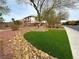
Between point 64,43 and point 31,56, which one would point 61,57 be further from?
point 64,43

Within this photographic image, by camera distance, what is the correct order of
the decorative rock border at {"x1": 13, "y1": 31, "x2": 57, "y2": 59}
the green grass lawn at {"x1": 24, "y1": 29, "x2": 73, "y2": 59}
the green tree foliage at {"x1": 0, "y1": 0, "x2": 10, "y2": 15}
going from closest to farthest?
the decorative rock border at {"x1": 13, "y1": 31, "x2": 57, "y2": 59}, the green grass lawn at {"x1": 24, "y1": 29, "x2": 73, "y2": 59}, the green tree foliage at {"x1": 0, "y1": 0, "x2": 10, "y2": 15}

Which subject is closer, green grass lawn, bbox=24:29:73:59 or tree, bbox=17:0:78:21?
green grass lawn, bbox=24:29:73:59

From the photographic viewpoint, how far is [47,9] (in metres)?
48.5

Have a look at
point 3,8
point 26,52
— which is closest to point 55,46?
point 26,52

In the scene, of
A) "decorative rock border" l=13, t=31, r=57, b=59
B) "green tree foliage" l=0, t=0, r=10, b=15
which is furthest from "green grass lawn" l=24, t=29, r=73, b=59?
"green tree foliage" l=0, t=0, r=10, b=15

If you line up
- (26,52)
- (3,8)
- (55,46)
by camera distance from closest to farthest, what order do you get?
(26,52), (55,46), (3,8)

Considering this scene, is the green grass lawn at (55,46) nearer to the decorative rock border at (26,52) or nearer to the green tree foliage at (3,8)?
the decorative rock border at (26,52)

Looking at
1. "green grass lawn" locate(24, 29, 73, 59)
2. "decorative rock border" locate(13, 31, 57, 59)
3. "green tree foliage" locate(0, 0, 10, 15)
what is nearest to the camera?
"decorative rock border" locate(13, 31, 57, 59)

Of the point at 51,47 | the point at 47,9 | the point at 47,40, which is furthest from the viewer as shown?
the point at 47,9

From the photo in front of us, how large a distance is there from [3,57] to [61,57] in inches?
118

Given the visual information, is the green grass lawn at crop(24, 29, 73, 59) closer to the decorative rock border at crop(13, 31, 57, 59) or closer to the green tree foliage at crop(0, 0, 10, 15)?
the decorative rock border at crop(13, 31, 57, 59)

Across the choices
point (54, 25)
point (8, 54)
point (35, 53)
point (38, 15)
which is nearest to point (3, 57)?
point (8, 54)

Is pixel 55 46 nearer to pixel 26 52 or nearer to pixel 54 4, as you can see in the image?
pixel 26 52

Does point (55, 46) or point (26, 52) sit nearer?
point (26, 52)
